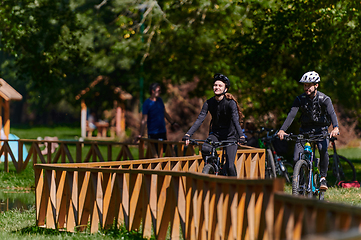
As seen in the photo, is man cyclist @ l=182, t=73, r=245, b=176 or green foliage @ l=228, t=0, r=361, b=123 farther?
green foliage @ l=228, t=0, r=361, b=123

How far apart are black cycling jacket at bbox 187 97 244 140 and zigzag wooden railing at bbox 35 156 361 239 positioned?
2.32ft

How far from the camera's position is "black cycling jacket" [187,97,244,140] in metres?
7.84

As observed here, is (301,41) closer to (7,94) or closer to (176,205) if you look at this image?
(176,205)

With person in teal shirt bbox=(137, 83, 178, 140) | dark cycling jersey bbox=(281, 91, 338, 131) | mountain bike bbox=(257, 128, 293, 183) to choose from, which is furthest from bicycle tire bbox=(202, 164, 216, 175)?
mountain bike bbox=(257, 128, 293, 183)

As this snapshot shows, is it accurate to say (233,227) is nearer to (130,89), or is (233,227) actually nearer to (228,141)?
(228,141)

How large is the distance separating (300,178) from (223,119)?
134cm

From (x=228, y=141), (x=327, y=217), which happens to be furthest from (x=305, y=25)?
(x=327, y=217)

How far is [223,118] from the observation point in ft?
26.2

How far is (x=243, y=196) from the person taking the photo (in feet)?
16.4

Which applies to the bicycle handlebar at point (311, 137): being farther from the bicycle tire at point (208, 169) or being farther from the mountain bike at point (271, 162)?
the mountain bike at point (271, 162)

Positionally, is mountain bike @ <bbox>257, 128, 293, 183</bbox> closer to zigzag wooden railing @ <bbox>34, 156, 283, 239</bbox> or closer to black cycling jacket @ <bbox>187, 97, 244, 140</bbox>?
black cycling jacket @ <bbox>187, 97, 244, 140</bbox>

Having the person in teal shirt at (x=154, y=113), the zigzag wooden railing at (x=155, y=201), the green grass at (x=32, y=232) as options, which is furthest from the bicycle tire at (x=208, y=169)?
the person in teal shirt at (x=154, y=113)

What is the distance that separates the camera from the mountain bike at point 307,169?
7688 millimetres

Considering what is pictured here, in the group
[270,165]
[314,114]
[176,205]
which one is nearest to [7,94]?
[270,165]
